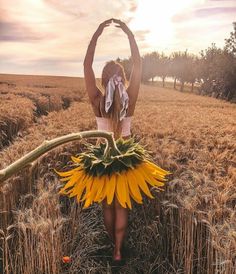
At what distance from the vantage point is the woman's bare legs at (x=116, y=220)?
12.3 ft

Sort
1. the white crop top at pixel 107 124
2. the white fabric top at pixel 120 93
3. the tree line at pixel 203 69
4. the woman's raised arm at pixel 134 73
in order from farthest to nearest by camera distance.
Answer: the tree line at pixel 203 69
the white crop top at pixel 107 124
the woman's raised arm at pixel 134 73
the white fabric top at pixel 120 93

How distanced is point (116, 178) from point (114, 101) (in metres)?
2.30

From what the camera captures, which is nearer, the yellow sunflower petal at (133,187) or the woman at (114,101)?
the yellow sunflower petal at (133,187)

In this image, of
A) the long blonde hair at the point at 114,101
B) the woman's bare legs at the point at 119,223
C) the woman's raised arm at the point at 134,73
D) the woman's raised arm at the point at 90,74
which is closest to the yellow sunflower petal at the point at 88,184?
the long blonde hair at the point at 114,101

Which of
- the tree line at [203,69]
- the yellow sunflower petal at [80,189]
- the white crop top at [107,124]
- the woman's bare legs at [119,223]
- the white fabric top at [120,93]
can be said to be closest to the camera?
the yellow sunflower petal at [80,189]

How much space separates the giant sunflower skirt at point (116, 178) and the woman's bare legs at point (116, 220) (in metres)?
2.23

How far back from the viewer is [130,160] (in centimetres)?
141

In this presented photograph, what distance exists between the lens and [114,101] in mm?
3592

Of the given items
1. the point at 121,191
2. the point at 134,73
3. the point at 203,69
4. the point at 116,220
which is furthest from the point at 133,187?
the point at 203,69

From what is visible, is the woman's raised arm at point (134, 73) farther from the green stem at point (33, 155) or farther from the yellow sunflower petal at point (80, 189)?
the green stem at point (33, 155)

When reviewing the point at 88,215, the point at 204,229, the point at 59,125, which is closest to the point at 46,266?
the point at 88,215

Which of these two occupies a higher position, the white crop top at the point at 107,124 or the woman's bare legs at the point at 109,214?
the white crop top at the point at 107,124

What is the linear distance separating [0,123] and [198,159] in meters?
6.98

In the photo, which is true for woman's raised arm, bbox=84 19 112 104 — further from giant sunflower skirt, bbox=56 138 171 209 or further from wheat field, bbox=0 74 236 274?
giant sunflower skirt, bbox=56 138 171 209
